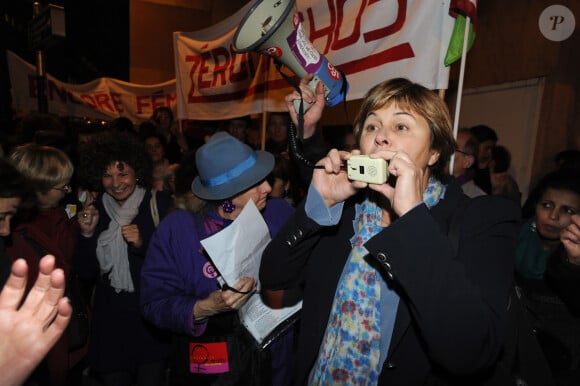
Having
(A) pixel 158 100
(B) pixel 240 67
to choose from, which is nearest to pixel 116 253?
(B) pixel 240 67

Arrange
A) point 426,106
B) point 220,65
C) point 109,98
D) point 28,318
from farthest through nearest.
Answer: point 109,98 → point 220,65 → point 426,106 → point 28,318

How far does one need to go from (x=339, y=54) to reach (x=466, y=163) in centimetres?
139

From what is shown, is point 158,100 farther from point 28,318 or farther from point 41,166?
point 28,318

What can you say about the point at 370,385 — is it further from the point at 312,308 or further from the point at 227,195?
the point at 227,195

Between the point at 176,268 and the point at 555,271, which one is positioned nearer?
the point at 555,271

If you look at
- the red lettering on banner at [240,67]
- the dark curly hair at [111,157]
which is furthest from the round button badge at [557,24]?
the dark curly hair at [111,157]

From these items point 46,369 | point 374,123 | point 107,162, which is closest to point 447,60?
point 374,123

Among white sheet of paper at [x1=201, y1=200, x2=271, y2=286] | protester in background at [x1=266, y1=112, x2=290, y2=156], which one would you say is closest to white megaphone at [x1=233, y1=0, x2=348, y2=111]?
white sheet of paper at [x1=201, y1=200, x2=271, y2=286]

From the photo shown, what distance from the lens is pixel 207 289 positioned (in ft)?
6.34

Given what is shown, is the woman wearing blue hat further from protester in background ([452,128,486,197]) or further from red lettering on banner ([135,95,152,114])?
red lettering on banner ([135,95,152,114])

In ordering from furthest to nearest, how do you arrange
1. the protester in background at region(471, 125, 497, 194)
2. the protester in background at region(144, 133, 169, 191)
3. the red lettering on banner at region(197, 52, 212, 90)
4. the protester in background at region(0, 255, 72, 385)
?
the red lettering on banner at region(197, 52, 212, 90) < the protester in background at region(144, 133, 169, 191) < the protester in background at region(471, 125, 497, 194) < the protester in background at region(0, 255, 72, 385)

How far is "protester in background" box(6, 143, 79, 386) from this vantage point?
2145mm

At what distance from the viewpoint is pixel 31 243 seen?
A: 216 cm

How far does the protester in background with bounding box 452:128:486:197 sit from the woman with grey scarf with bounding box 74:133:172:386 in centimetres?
234
